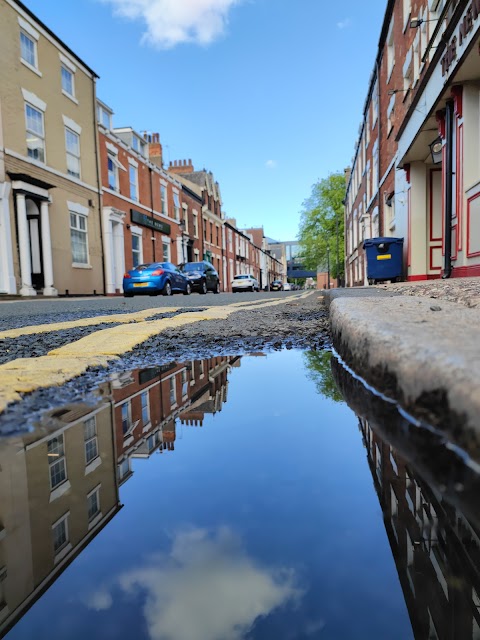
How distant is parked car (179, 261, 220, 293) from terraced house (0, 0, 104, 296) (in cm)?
427

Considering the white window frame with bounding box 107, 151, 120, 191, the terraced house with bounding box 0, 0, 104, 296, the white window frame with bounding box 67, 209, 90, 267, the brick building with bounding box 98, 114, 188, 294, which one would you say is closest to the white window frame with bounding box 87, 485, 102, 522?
the terraced house with bounding box 0, 0, 104, 296

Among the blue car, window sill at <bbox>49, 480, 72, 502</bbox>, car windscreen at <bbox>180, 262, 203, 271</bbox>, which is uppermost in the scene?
car windscreen at <bbox>180, 262, 203, 271</bbox>

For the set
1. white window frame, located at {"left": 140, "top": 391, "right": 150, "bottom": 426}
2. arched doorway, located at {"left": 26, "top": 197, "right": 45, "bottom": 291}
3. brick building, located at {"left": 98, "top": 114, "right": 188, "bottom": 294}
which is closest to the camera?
white window frame, located at {"left": 140, "top": 391, "right": 150, "bottom": 426}

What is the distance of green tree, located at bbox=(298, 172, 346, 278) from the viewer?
42312 millimetres

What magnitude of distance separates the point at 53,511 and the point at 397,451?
0.78 meters

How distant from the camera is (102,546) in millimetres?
A: 750

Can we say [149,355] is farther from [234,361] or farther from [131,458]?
[131,458]

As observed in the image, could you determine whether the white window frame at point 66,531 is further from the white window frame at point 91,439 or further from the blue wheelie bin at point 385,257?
the blue wheelie bin at point 385,257

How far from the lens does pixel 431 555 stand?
0.69 metres

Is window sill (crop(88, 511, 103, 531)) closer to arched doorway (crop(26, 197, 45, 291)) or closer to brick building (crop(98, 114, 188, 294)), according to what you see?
arched doorway (crop(26, 197, 45, 291))

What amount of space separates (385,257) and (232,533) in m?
11.4

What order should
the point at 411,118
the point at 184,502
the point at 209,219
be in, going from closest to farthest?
1. the point at 184,502
2. the point at 411,118
3. the point at 209,219

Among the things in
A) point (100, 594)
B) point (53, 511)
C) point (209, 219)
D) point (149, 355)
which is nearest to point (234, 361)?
point (149, 355)

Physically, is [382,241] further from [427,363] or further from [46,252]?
[427,363]
